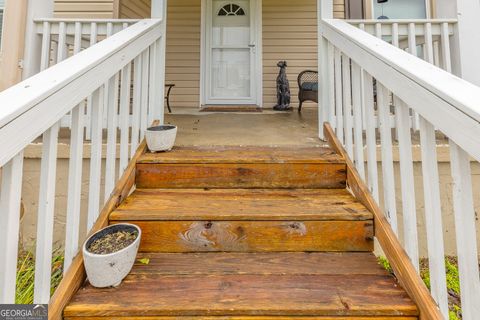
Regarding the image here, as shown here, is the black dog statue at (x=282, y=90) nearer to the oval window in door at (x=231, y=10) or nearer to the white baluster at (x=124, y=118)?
the oval window in door at (x=231, y=10)

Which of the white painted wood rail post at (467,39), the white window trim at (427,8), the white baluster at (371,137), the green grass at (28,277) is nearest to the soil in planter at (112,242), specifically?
the green grass at (28,277)

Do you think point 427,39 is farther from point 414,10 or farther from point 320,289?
point 414,10

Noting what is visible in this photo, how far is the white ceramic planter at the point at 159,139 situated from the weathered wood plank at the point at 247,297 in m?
0.93

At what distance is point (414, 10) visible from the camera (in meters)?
4.24

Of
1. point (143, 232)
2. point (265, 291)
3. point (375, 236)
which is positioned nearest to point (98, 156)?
point (143, 232)

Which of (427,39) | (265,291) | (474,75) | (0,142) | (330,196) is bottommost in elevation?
(265,291)

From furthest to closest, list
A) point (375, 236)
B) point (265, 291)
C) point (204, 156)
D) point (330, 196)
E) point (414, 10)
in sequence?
point (414, 10), point (204, 156), point (330, 196), point (375, 236), point (265, 291)

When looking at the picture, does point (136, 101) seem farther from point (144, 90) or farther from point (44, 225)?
point (44, 225)

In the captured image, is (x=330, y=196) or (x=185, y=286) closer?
(x=185, y=286)

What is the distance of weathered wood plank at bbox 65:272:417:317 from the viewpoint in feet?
3.34

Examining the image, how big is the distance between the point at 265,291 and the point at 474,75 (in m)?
2.21

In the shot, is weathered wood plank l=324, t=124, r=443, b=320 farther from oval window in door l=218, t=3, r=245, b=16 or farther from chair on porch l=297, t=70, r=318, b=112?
oval window in door l=218, t=3, r=245, b=16
